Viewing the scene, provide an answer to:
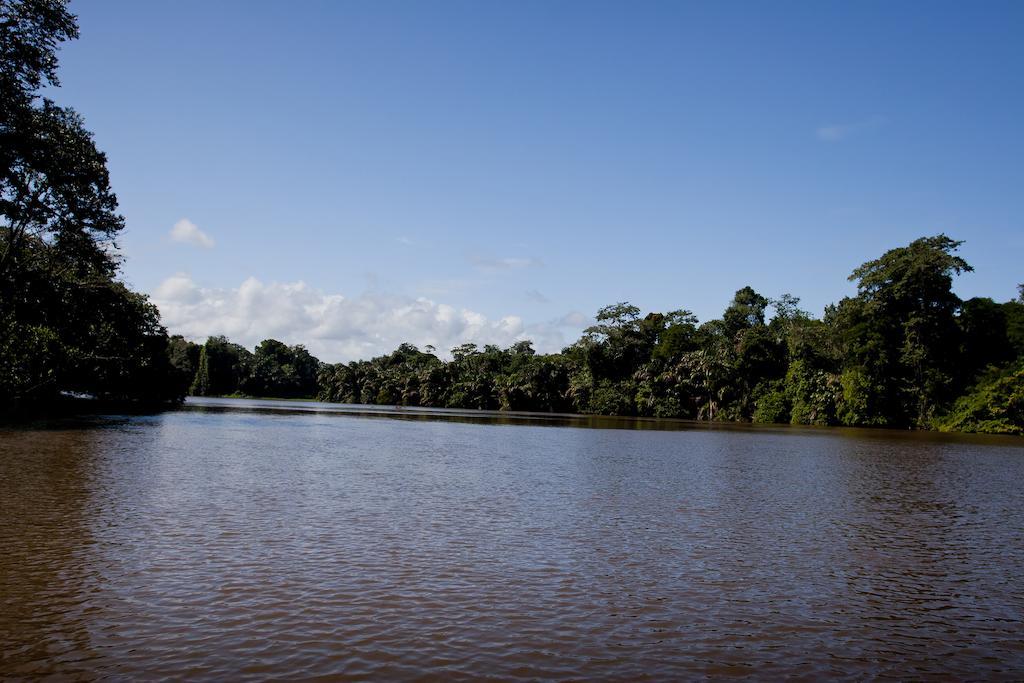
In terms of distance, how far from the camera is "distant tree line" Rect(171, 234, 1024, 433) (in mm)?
60656

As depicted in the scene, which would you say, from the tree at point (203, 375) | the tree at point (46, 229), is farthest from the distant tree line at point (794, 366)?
the tree at point (46, 229)

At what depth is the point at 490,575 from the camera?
34.1 ft

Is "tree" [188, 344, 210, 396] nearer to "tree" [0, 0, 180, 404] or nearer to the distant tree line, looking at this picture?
the distant tree line

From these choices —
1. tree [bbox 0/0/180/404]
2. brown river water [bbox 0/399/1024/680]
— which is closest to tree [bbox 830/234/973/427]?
brown river water [bbox 0/399/1024/680]

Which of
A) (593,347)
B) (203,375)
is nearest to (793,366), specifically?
(593,347)

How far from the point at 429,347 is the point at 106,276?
331 ft

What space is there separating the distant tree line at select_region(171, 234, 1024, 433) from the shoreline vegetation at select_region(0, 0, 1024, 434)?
0.17 meters

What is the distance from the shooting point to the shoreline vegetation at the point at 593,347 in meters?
32.7

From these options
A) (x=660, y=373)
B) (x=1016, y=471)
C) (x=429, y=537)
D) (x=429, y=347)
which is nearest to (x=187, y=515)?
(x=429, y=537)

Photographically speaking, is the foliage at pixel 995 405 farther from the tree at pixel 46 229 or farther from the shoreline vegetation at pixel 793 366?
the tree at pixel 46 229

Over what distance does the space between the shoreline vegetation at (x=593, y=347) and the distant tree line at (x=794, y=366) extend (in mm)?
174

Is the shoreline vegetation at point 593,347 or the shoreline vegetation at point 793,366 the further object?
the shoreline vegetation at point 793,366

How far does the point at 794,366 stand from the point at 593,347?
29.5m

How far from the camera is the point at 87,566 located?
9969 millimetres
